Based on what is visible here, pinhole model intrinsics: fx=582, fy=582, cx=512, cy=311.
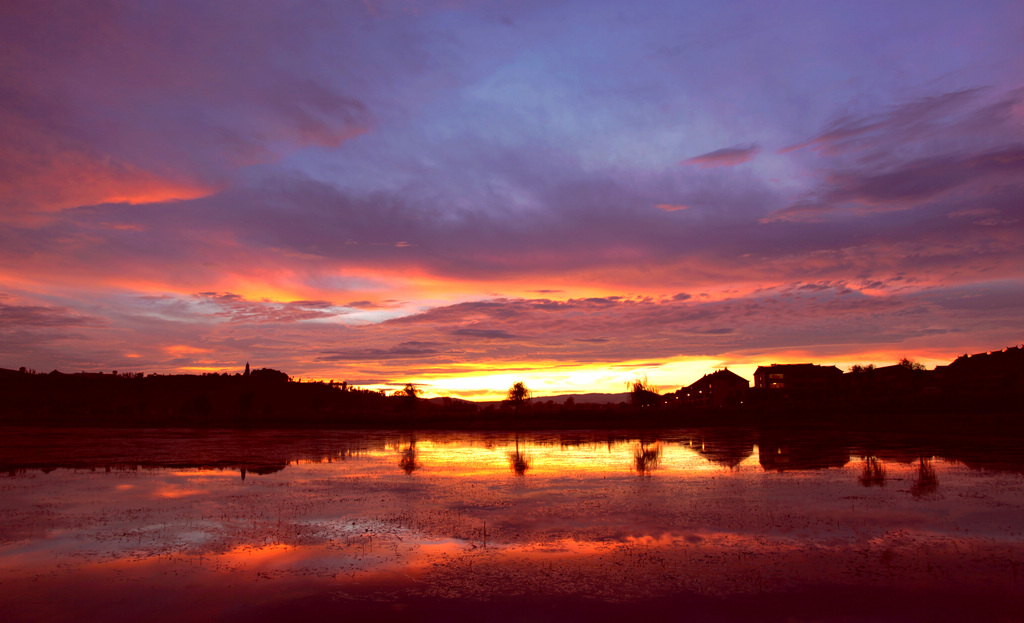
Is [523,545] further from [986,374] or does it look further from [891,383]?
[891,383]

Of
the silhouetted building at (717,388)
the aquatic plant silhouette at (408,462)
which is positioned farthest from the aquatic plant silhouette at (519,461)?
the silhouetted building at (717,388)

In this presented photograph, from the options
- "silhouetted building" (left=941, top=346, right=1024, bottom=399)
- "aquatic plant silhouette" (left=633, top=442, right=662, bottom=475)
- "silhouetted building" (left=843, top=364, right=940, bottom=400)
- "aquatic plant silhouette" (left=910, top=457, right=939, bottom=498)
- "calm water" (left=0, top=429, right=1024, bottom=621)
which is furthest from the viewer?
"silhouetted building" (left=843, top=364, right=940, bottom=400)

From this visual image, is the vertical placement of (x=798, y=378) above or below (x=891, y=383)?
above

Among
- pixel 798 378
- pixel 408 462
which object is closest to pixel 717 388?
pixel 798 378

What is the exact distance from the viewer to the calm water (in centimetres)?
1105

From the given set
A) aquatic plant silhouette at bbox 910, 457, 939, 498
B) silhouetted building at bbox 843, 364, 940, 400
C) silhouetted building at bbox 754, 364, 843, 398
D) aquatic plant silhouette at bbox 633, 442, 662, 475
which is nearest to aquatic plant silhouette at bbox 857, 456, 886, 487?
aquatic plant silhouette at bbox 910, 457, 939, 498

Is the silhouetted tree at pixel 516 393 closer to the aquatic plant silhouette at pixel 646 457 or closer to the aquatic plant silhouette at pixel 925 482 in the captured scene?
the aquatic plant silhouette at pixel 646 457

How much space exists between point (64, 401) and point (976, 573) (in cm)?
19145

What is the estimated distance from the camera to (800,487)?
950 inches

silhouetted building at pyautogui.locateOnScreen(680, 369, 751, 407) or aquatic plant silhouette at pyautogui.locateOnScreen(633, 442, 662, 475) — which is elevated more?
silhouetted building at pyautogui.locateOnScreen(680, 369, 751, 407)

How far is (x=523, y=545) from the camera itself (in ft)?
50.4

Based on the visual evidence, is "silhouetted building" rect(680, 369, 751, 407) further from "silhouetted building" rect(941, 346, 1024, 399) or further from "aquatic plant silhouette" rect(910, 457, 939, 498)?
"aquatic plant silhouette" rect(910, 457, 939, 498)

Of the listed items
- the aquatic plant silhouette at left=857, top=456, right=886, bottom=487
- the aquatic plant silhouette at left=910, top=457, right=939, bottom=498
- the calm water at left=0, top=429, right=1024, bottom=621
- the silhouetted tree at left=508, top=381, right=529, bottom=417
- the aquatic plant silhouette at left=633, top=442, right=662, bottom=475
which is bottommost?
the aquatic plant silhouette at left=633, top=442, right=662, bottom=475

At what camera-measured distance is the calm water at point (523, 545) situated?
1105cm
